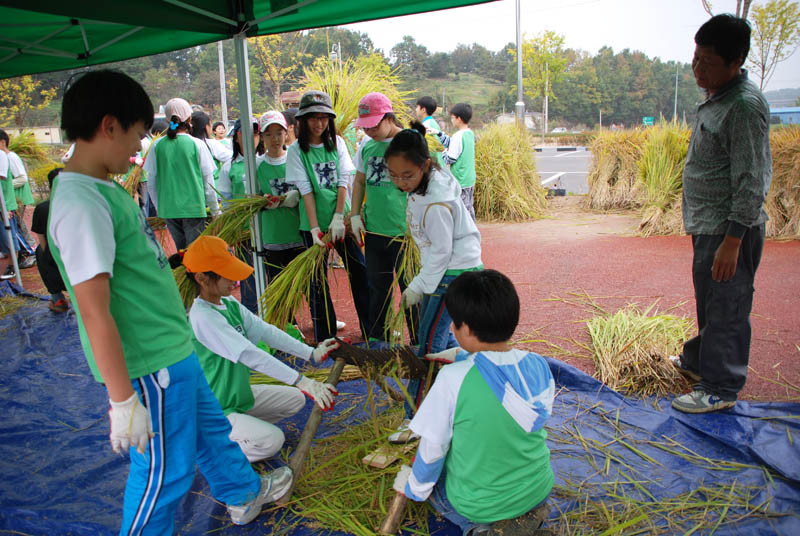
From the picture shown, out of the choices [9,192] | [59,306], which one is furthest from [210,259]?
[9,192]

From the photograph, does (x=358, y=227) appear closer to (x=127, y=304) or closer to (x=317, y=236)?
(x=317, y=236)

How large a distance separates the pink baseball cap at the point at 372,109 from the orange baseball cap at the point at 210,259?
1.22m

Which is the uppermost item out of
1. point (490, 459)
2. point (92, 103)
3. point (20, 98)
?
point (20, 98)

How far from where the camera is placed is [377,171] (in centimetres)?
296

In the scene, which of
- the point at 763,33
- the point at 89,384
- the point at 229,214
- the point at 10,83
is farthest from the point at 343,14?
the point at 10,83

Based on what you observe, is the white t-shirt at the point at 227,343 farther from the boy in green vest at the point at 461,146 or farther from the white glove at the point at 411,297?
the boy in green vest at the point at 461,146

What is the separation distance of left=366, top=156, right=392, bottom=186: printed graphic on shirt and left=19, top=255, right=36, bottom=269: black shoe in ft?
18.4

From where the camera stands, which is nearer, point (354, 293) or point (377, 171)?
point (377, 171)

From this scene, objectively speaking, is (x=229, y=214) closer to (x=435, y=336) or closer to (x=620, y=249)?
Result: (x=435, y=336)

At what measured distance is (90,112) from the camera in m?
1.31

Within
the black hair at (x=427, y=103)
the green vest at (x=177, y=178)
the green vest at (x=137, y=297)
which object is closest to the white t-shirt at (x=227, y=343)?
the green vest at (x=137, y=297)

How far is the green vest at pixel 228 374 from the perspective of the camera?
6.86ft

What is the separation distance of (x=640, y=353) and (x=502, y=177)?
19.2 ft

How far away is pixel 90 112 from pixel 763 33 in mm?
12642
